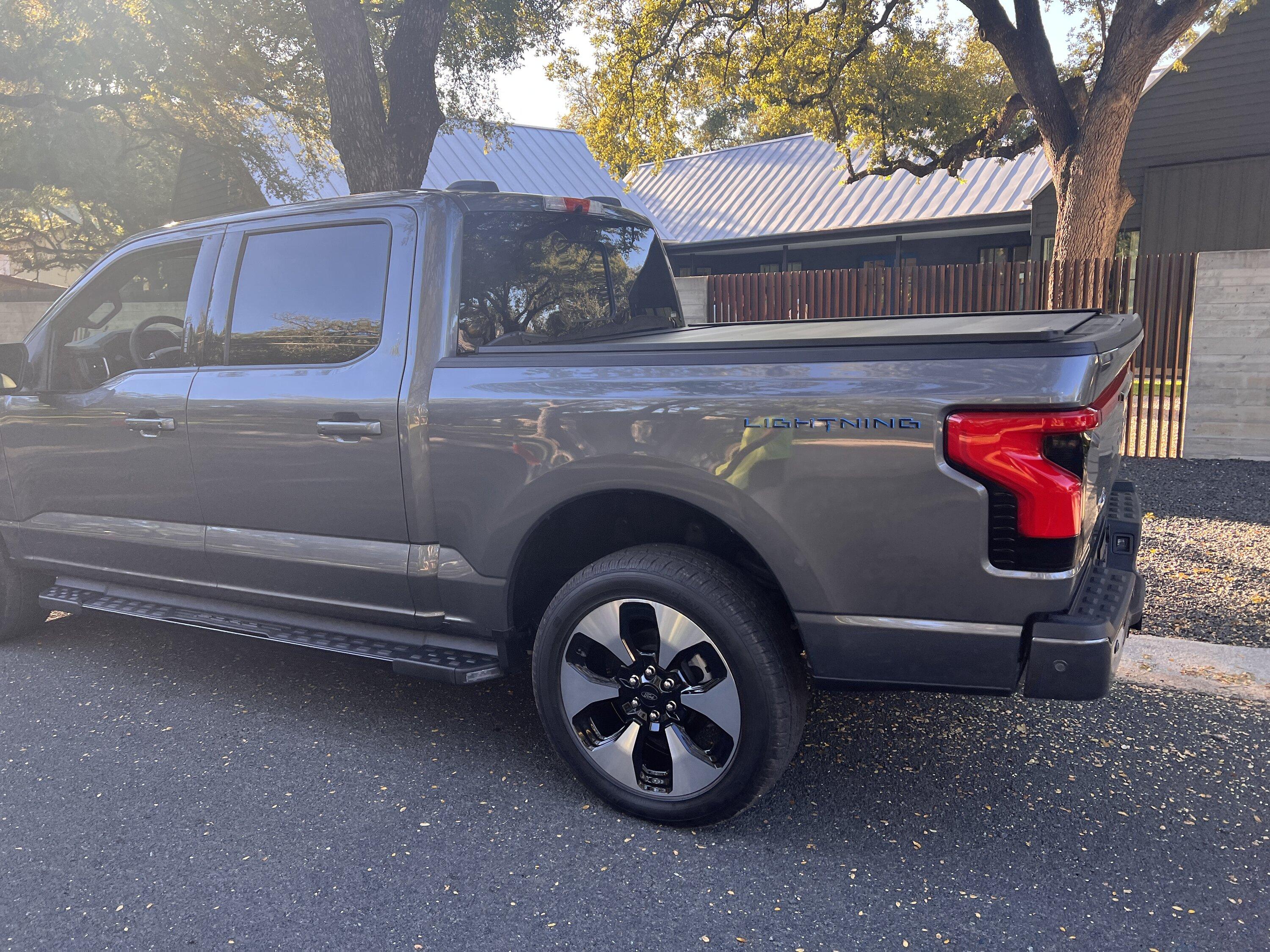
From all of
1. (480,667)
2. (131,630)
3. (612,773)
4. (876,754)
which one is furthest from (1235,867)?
(131,630)

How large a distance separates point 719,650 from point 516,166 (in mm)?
22819

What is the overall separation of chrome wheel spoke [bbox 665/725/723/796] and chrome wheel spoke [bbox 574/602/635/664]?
27cm

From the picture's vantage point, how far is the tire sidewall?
277 cm

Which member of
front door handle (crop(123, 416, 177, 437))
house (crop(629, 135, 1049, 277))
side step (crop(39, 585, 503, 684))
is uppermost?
house (crop(629, 135, 1049, 277))

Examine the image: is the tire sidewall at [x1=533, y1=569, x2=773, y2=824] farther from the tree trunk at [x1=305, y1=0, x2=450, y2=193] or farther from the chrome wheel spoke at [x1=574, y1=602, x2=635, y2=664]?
the tree trunk at [x1=305, y1=0, x2=450, y2=193]

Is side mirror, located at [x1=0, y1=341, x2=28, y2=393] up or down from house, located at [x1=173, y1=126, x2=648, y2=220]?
down

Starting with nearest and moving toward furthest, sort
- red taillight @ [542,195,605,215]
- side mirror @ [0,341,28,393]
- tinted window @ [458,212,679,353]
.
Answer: tinted window @ [458,212,679,353] < red taillight @ [542,195,605,215] < side mirror @ [0,341,28,393]

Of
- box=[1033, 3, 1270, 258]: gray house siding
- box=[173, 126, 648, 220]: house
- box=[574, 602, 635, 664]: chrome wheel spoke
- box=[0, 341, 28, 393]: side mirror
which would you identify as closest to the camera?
box=[574, 602, 635, 664]: chrome wheel spoke

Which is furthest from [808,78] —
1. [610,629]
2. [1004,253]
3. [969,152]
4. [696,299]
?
[610,629]

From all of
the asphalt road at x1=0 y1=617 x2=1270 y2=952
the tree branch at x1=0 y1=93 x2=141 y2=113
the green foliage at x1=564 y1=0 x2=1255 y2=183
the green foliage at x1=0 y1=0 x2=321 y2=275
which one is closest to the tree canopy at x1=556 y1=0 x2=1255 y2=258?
the green foliage at x1=564 y1=0 x2=1255 y2=183

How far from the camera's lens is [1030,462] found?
2.39 meters

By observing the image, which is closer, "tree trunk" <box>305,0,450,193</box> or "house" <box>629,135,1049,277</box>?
"tree trunk" <box>305,0,450,193</box>

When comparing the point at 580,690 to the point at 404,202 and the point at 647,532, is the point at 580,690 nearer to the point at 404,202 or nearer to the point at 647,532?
the point at 647,532

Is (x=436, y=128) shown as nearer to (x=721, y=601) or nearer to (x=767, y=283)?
A: (x=767, y=283)
